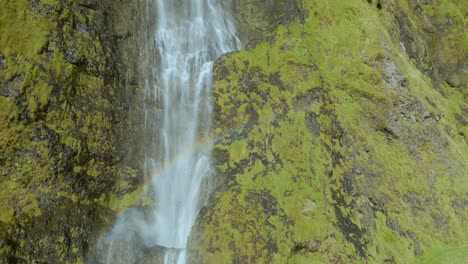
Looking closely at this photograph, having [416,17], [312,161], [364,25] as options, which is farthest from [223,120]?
[416,17]

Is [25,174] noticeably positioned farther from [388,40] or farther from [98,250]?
[388,40]

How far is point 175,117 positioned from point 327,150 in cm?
614

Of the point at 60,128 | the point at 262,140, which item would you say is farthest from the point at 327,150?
the point at 60,128

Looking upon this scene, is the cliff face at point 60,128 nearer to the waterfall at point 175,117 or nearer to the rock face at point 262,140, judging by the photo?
the rock face at point 262,140

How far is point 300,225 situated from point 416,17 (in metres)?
19.4

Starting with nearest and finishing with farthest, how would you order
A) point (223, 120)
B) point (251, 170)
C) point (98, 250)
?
1. point (98, 250)
2. point (251, 170)
3. point (223, 120)

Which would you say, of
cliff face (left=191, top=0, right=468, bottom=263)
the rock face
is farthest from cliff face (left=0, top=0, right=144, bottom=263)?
cliff face (left=191, top=0, right=468, bottom=263)

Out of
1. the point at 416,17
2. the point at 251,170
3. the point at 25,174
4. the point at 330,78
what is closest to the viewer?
the point at 25,174

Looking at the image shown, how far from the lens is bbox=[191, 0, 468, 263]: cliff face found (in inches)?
527

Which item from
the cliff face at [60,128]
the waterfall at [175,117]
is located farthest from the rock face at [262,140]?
the waterfall at [175,117]

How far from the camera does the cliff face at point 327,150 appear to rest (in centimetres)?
1338

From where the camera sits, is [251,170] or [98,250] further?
[251,170]

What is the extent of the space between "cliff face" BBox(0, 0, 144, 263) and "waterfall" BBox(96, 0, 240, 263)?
1010mm

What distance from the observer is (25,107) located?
11.5 m
